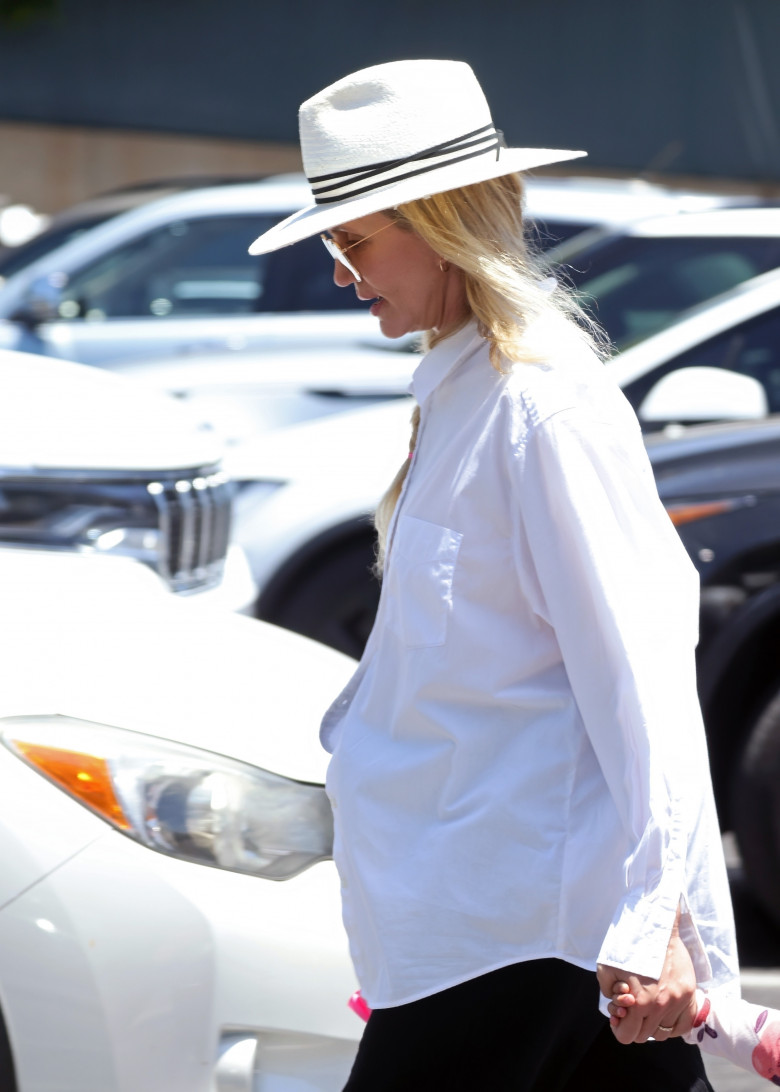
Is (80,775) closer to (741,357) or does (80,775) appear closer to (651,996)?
(651,996)

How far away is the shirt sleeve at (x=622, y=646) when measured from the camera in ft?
4.83

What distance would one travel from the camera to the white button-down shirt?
59.0 inches

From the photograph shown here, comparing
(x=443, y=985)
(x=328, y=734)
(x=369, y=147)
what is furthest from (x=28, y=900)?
(x=369, y=147)

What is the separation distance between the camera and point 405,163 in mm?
1623

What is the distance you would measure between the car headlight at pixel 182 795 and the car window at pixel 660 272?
340 centimetres

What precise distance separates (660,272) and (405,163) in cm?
406

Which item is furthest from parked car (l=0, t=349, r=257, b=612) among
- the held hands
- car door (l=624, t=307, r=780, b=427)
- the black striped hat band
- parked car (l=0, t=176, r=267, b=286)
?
parked car (l=0, t=176, r=267, b=286)

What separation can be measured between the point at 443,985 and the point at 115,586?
1.54m

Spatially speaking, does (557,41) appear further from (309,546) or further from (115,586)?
(115,586)

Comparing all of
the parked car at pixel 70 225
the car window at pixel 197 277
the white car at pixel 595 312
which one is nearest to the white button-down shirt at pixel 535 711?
the white car at pixel 595 312

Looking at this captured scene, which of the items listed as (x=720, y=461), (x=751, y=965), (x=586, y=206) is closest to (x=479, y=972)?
(x=751, y=965)

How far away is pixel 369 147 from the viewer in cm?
164

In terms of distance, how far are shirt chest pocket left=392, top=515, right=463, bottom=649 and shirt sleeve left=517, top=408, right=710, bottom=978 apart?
91mm

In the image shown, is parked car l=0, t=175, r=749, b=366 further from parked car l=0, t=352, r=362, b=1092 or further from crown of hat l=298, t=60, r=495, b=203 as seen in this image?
crown of hat l=298, t=60, r=495, b=203
